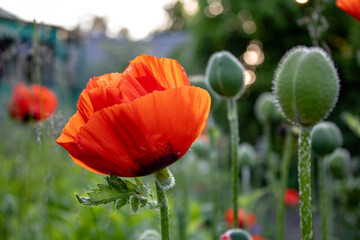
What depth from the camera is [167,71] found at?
541 mm

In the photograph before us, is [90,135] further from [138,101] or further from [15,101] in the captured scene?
[15,101]

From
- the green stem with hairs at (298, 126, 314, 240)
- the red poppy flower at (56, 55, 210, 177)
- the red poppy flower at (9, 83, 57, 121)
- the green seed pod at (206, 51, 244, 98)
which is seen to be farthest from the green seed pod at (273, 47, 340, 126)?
the red poppy flower at (9, 83, 57, 121)

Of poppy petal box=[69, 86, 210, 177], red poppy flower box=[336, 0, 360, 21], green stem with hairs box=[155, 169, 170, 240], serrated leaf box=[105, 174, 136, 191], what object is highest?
red poppy flower box=[336, 0, 360, 21]

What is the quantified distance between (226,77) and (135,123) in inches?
19.0

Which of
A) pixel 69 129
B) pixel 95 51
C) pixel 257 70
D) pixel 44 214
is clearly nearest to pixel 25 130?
pixel 44 214

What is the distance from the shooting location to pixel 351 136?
16.5 ft

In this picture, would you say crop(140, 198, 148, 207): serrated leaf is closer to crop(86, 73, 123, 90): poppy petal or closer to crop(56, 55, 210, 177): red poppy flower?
crop(56, 55, 210, 177): red poppy flower

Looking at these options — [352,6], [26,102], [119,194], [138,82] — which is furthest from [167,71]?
[26,102]

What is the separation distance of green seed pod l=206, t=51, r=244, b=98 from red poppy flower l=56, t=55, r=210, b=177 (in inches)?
15.3

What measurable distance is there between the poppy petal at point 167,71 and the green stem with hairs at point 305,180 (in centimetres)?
16

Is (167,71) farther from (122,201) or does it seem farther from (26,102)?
(26,102)

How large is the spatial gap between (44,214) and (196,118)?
110 centimetres

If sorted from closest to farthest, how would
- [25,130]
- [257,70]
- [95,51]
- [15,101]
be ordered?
[15,101], [25,130], [257,70], [95,51]

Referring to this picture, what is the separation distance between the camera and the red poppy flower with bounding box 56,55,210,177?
1.51ft
